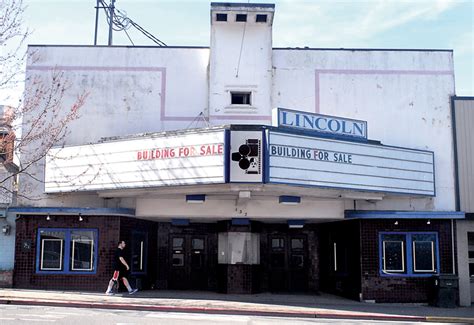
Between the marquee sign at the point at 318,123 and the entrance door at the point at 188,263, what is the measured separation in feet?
26.3

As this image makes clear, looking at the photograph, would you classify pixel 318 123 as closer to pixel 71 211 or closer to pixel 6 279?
pixel 71 211

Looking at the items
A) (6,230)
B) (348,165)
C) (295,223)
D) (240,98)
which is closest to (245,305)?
(295,223)

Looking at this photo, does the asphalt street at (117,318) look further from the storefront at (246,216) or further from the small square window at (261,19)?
the small square window at (261,19)

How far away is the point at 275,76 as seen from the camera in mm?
22078

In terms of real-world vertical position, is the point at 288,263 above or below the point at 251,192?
below

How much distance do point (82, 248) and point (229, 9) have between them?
993 centimetres

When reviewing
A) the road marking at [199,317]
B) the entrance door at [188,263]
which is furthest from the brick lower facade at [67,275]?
the road marking at [199,317]

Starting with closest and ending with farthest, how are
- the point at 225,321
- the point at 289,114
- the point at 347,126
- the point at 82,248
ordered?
the point at 225,321, the point at 289,114, the point at 347,126, the point at 82,248

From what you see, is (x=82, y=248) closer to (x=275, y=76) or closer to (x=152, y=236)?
(x=152, y=236)

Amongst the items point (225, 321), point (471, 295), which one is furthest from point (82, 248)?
point (471, 295)

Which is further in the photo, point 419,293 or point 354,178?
point 419,293

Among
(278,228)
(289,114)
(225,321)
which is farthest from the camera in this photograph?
(278,228)

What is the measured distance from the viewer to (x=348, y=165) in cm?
1883

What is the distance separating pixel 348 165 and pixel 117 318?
27.8 feet
